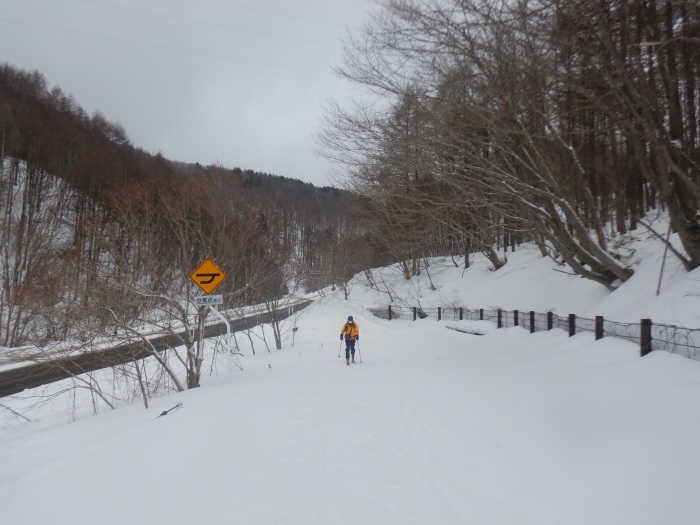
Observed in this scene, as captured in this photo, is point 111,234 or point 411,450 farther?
point 111,234

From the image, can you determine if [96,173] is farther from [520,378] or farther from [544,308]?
[520,378]

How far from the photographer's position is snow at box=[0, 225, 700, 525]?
3986 millimetres

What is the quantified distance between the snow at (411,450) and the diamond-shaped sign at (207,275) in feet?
7.86

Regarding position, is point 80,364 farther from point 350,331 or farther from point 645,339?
point 645,339

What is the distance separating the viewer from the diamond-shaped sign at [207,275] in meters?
9.77

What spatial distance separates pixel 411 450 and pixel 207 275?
6.29 metres

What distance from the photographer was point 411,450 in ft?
18.0

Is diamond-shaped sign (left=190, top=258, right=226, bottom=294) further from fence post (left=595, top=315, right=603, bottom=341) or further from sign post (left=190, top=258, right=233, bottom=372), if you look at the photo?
fence post (left=595, top=315, right=603, bottom=341)

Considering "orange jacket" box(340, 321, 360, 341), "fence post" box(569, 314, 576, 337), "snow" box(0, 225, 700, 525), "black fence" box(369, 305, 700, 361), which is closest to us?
"snow" box(0, 225, 700, 525)

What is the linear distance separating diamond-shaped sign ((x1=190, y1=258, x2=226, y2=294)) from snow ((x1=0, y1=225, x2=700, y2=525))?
2.40 metres

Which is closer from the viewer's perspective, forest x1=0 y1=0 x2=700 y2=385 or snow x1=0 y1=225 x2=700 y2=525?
snow x1=0 y1=225 x2=700 y2=525

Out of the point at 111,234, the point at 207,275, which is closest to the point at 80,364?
the point at 111,234

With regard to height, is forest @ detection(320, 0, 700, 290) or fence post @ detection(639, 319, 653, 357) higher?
forest @ detection(320, 0, 700, 290)

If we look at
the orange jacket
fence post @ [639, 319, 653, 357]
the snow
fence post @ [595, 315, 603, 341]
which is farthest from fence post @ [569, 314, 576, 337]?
the orange jacket
